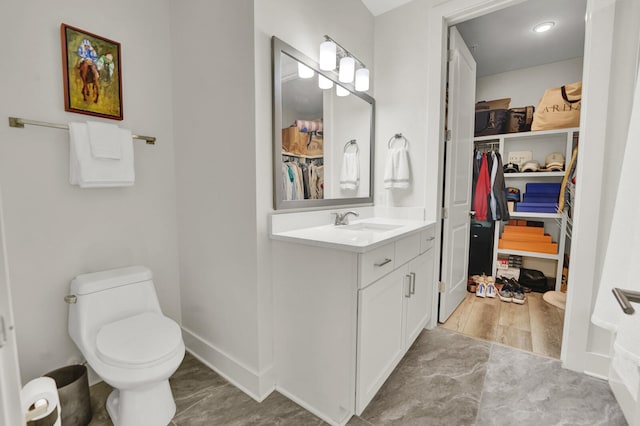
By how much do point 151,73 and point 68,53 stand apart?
16.3 inches

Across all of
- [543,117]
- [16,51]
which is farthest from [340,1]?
[543,117]

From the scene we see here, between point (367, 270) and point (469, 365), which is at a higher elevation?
point (367, 270)

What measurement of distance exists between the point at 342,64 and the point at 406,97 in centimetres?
64

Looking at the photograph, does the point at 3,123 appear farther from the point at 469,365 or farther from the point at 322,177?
the point at 469,365

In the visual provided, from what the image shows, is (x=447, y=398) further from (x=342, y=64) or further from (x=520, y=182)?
(x=520, y=182)

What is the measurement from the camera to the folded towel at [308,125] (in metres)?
1.71

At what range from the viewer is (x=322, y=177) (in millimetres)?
1914

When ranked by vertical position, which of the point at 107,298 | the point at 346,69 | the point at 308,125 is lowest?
A: the point at 107,298

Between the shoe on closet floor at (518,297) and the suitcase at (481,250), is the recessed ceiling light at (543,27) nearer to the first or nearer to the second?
the suitcase at (481,250)

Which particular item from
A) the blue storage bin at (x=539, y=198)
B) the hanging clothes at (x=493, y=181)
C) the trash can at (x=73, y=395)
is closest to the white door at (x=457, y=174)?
the hanging clothes at (x=493, y=181)

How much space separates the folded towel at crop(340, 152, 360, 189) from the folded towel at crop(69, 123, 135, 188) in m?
1.35

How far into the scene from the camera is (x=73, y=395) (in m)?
1.31

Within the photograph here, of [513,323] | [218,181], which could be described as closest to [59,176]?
[218,181]

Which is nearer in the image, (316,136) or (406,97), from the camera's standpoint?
(316,136)
